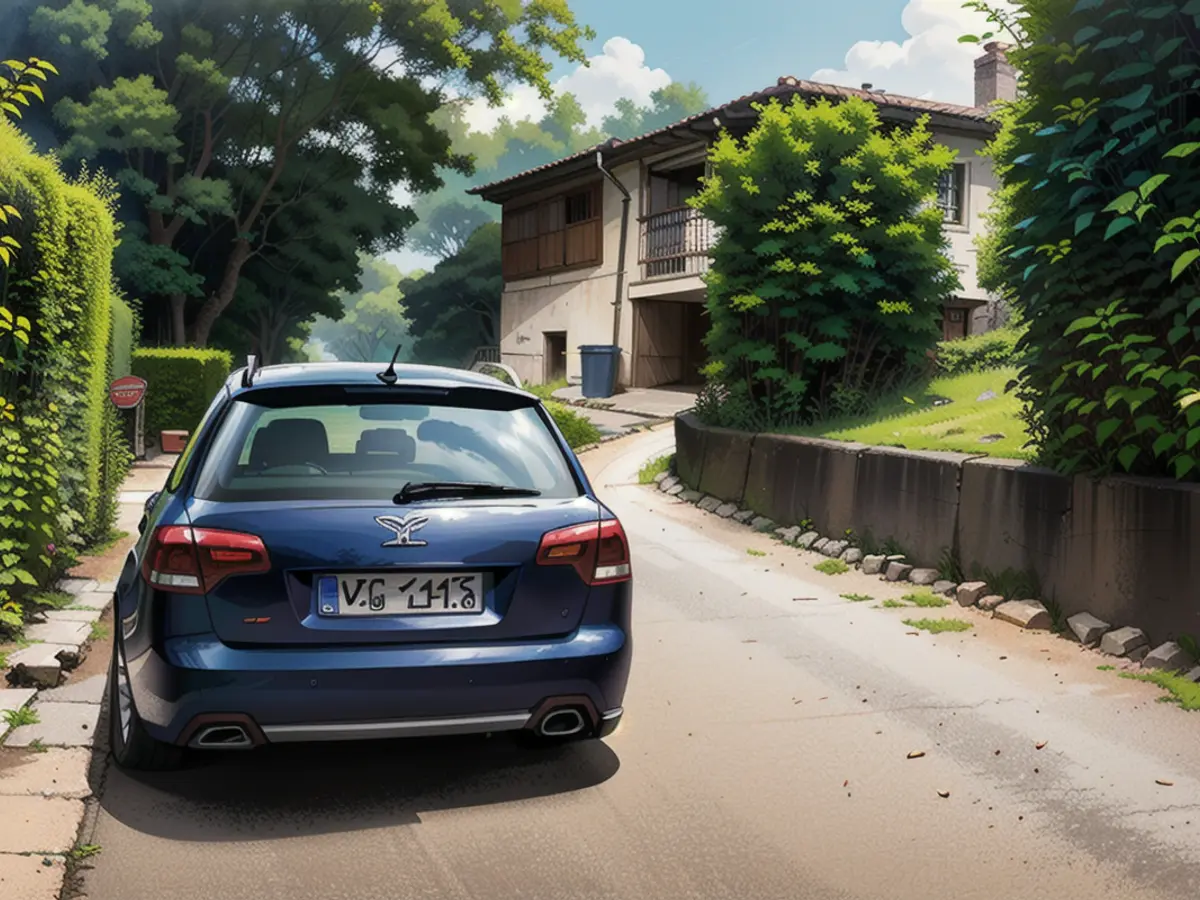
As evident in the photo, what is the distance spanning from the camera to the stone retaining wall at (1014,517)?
6.56 metres

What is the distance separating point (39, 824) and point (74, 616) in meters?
3.38

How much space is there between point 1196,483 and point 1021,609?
1502 millimetres

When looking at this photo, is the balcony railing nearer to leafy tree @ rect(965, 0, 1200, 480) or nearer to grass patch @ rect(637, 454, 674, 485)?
grass patch @ rect(637, 454, 674, 485)

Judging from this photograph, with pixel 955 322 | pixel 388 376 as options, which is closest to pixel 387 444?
pixel 388 376

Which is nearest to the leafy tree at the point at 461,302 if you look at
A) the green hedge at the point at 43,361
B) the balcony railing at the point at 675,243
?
the balcony railing at the point at 675,243

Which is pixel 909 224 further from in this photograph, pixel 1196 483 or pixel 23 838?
pixel 23 838

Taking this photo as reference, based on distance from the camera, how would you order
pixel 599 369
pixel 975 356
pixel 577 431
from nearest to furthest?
pixel 975 356 < pixel 577 431 < pixel 599 369

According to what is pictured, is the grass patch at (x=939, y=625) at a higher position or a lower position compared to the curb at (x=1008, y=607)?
lower

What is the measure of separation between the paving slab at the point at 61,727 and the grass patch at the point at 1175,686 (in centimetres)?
507

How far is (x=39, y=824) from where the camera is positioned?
4.00 meters

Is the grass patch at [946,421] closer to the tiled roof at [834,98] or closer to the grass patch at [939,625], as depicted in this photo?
the grass patch at [939,625]

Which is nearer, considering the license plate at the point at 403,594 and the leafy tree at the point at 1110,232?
the license plate at the point at 403,594

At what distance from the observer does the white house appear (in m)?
25.9

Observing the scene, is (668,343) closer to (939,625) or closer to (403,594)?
(939,625)
